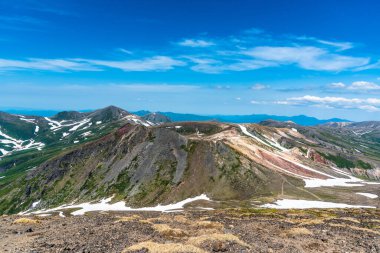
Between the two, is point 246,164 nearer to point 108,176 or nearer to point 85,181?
point 108,176

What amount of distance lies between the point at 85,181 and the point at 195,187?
232 feet

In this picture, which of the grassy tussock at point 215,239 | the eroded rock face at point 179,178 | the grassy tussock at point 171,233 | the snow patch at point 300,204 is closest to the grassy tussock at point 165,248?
the grassy tussock at point 215,239

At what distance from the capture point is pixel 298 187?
171750 mm

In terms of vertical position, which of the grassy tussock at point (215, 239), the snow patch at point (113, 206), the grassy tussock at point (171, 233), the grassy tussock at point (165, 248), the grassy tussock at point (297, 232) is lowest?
the snow patch at point (113, 206)

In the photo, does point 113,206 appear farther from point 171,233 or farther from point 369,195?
Answer: point 369,195

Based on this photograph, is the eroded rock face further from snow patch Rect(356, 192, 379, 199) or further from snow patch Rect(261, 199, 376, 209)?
snow patch Rect(356, 192, 379, 199)

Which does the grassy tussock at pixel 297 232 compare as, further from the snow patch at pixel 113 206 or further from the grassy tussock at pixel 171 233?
the snow patch at pixel 113 206

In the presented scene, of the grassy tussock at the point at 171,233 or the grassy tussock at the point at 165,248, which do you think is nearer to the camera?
the grassy tussock at the point at 165,248

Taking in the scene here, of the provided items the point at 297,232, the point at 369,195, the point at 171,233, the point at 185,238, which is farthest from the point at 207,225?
the point at 369,195

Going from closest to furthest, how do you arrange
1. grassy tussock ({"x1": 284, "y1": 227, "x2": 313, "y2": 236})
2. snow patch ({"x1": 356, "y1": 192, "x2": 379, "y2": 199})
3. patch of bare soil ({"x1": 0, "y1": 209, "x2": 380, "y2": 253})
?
patch of bare soil ({"x1": 0, "y1": 209, "x2": 380, "y2": 253}), grassy tussock ({"x1": 284, "y1": 227, "x2": 313, "y2": 236}), snow patch ({"x1": 356, "y1": 192, "x2": 379, "y2": 199})

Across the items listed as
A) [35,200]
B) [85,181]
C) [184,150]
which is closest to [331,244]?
[184,150]

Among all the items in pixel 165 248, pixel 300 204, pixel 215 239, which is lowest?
pixel 300 204

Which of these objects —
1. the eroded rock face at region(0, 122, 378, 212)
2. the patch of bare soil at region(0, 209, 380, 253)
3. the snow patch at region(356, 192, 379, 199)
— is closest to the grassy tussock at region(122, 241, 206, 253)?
the patch of bare soil at region(0, 209, 380, 253)

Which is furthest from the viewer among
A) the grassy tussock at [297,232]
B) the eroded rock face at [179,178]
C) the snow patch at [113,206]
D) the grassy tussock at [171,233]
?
the eroded rock face at [179,178]
